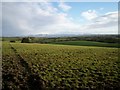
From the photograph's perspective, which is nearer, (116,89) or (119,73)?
(116,89)

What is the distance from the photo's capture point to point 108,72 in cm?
2130

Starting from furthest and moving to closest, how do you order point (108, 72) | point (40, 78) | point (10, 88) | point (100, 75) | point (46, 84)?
point (108, 72)
point (100, 75)
point (40, 78)
point (46, 84)
point (10, 88)

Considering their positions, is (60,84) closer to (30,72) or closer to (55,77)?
(55,77)

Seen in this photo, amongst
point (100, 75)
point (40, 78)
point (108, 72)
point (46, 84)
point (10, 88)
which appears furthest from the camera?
point (108, 72)

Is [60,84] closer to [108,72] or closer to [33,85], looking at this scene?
[33,85]

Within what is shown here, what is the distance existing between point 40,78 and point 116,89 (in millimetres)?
7328

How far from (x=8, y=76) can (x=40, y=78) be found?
356 cm

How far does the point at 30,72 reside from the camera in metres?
20.6

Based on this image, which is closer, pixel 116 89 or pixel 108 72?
pixel 116 89

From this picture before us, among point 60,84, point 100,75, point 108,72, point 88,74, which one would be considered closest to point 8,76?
point 60,84

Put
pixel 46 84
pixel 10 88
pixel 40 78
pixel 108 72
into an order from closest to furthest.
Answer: pixel 10 88 → pixel 46 84 → pixel 40 78 → pixel 108 72

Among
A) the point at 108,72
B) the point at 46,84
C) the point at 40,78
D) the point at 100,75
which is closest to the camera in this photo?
the point at 46,84

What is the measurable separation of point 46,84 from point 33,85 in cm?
118

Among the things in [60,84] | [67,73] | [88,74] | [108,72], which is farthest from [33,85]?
[108,72]
